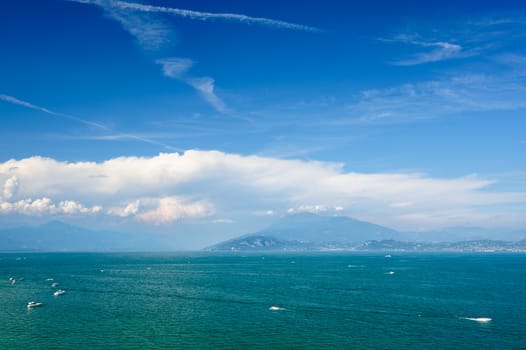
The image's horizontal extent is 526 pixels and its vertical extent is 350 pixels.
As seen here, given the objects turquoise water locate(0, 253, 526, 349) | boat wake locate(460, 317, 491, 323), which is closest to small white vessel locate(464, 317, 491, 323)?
boat wake locate(460, 317, 491, 323)

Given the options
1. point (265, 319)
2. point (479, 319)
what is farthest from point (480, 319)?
point (265, 319)

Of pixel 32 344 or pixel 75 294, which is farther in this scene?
pixel 75 294

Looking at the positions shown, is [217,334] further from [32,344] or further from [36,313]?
[36,313]

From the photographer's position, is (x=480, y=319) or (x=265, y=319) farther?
(x=265, y=319)

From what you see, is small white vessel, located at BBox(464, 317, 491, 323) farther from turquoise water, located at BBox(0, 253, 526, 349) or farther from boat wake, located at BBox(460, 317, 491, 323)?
turquoise water, located at BBox(0, 253, 526, 349)

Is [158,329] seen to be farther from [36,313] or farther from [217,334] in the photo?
[36,313]

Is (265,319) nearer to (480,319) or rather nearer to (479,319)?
(479,319)

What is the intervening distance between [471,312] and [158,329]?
100 m

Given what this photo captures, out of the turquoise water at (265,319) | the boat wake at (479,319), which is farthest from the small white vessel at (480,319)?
the turquoise water at (265,319)

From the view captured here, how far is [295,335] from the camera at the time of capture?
108 m

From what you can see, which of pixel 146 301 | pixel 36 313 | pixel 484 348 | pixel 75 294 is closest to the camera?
pixel 484 348

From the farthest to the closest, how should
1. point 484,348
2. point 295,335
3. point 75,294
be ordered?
1. point 75,294
2. point 295,335
3. point 484,348

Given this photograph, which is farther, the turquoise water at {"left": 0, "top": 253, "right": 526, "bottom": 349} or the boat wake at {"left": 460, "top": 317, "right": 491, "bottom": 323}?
the boat wake at {"left": 460, "top": 317, "right": 491, "bottom": 323}

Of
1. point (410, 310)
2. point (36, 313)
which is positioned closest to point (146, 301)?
point (36, 313)
